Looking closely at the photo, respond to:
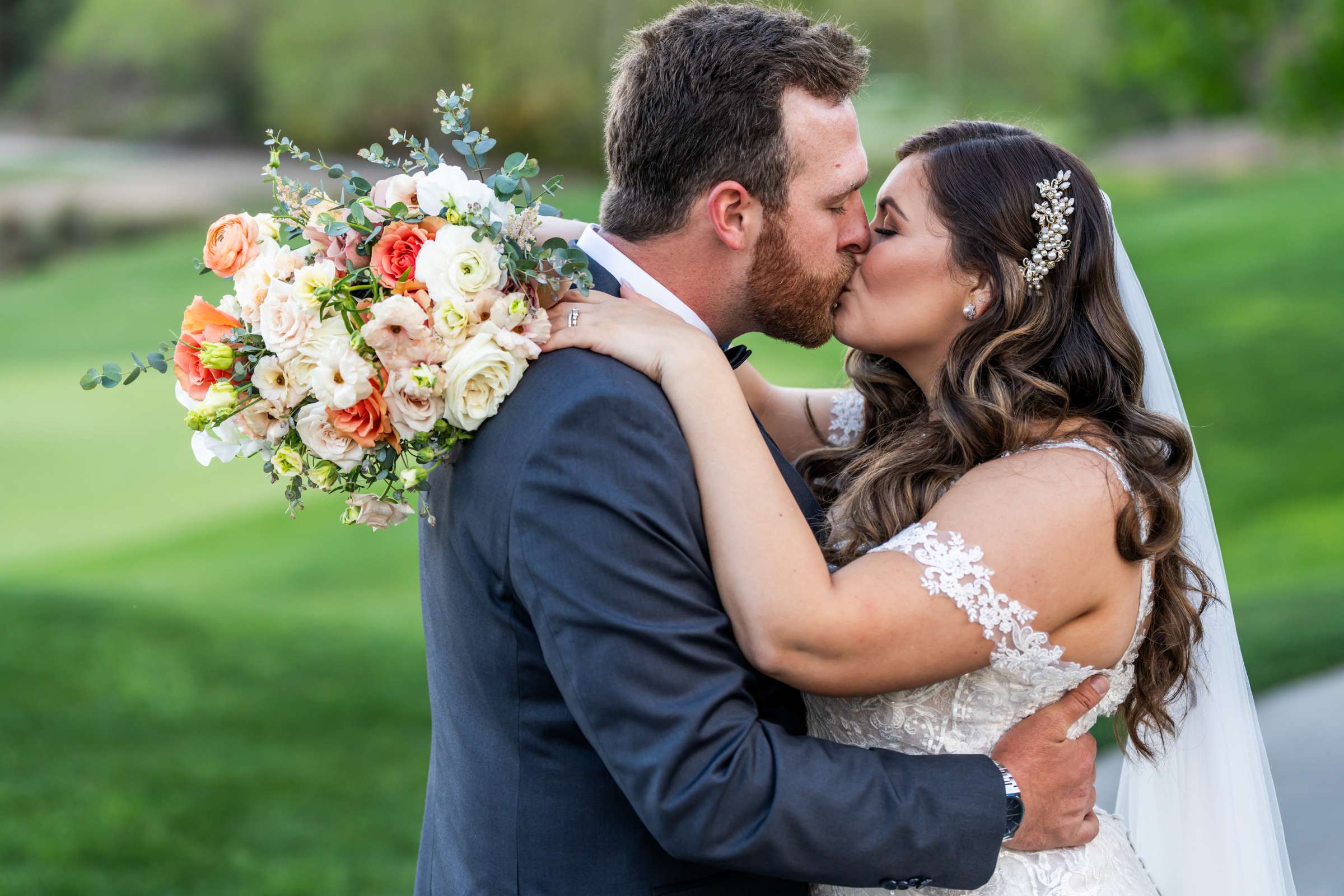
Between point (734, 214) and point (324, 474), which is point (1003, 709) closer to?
point (734, 214)

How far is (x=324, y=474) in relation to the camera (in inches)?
90.0

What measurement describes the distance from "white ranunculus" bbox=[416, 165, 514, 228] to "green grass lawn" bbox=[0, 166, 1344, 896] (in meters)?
1.93

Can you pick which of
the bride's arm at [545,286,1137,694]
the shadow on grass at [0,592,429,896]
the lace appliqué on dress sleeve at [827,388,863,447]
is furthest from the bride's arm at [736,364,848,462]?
the shadow on grass at [0,592,429,896]

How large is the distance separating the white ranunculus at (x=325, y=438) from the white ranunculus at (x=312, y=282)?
178 mm

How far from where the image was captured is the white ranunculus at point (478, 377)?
214cm

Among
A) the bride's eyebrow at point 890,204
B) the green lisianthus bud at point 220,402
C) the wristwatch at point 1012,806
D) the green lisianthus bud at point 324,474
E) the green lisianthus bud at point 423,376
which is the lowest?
the wristwatch at point 1012,806

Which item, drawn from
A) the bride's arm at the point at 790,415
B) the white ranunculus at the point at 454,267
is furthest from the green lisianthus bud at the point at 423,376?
the bride's arm at the point at 790,415

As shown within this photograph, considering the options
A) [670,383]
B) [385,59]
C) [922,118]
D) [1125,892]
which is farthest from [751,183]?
[922,118]

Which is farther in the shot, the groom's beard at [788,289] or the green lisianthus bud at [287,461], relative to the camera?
the groom's beard at [788,289]

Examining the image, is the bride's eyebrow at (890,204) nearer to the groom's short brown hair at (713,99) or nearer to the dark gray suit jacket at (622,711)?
the groom's short brown hair at (713,99)

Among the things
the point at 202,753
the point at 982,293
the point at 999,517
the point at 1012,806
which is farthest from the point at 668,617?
the point at 202,753

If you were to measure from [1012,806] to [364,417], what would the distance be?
1.43 meters

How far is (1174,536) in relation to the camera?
2607 mm

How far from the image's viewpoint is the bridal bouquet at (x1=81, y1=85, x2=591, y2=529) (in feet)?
7.05
